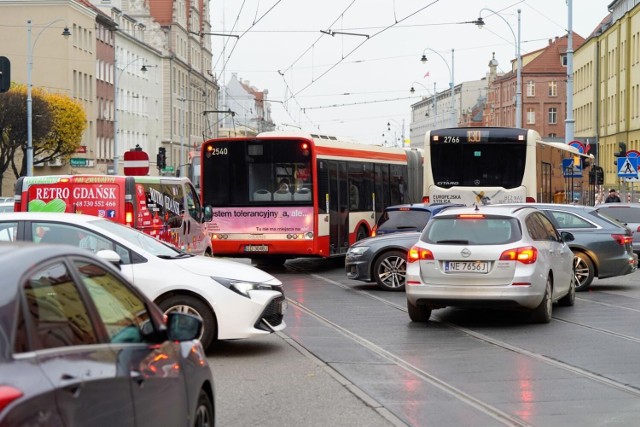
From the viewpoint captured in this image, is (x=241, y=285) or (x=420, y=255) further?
(x=420, y=255)

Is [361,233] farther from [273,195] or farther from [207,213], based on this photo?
[207,213]

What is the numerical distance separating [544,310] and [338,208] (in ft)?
38.9

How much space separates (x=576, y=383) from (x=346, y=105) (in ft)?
272

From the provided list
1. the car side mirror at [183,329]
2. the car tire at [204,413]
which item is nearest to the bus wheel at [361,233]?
the car tire at [204,413]

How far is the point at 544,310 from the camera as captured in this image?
1538 cm

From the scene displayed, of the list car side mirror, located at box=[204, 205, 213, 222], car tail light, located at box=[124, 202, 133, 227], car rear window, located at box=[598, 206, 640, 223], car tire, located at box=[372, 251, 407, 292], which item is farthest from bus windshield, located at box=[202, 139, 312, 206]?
car rear window, located at box=[598, 206, 640, 223]

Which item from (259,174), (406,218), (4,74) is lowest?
(406,218)

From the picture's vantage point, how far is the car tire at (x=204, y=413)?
602 cm

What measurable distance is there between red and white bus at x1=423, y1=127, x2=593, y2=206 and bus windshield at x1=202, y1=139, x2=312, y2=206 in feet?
14.1

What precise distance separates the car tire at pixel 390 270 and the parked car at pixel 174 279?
30.1 ft

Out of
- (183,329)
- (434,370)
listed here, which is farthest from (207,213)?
(183,329)

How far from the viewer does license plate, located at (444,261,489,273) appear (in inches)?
582

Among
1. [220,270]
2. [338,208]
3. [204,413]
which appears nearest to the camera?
[204,413]

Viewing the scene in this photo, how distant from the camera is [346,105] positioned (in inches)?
3654
